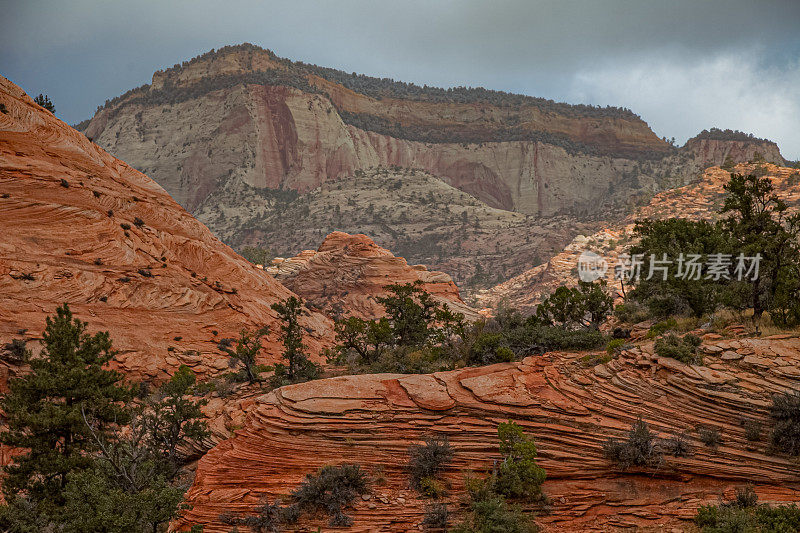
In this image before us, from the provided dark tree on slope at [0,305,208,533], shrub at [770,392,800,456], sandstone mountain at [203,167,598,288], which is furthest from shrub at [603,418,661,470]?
sandstone mountain at [203,167,598,288]

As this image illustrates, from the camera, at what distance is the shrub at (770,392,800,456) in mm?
12898

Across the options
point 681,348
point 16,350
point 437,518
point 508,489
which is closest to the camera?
point 437,518

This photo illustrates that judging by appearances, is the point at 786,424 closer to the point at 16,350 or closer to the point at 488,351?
the point at 488,351

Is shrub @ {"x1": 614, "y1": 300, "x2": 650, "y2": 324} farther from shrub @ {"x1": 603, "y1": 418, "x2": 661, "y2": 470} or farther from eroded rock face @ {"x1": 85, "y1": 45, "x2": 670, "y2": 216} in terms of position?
eroded rock face @ {"x1": 85, "y1": 45, "x2": 670, "y2": 216}

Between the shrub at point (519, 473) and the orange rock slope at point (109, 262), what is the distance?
22.8 meters

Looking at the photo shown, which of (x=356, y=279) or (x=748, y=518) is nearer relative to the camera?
(x=748, y=518)

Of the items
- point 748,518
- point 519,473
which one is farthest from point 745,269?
point 519,473

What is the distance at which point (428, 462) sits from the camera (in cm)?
1483

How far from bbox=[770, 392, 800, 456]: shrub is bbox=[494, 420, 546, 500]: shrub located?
6014 millimetres

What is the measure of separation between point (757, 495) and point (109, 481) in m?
17.1

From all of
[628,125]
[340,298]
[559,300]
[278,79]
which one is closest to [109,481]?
[559,300]

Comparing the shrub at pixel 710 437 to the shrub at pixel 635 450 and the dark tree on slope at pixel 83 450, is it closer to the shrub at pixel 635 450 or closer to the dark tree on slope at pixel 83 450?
the shrub at pixel 635 450

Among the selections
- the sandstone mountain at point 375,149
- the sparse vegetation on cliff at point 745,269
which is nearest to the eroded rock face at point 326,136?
the sandstone mountain at point 375,149

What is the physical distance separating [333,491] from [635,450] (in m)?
8.41
